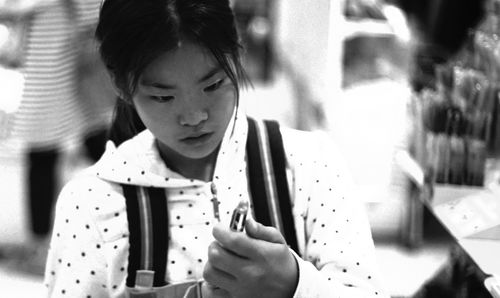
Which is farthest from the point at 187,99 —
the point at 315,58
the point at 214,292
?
the point at 315,58

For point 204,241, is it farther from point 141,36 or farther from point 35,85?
point 35,85

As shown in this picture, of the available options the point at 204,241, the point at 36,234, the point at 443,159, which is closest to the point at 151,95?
the point at 204,241

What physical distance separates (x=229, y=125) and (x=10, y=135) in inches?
74.3

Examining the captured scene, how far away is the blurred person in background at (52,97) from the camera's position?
8.90 ft

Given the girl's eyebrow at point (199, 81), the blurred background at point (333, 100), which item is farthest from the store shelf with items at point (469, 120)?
the girl's eyebrow at point (199, 81)

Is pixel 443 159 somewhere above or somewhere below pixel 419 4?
below

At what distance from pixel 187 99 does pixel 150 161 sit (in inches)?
6.2

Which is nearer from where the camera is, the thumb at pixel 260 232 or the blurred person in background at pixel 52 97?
the thumb at pixel 260 232

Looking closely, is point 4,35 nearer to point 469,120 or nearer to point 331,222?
point 469,120

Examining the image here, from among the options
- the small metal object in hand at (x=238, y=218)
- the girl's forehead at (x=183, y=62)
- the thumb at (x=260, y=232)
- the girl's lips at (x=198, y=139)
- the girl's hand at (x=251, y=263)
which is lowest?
the girl's hand at (x=251, y=263)

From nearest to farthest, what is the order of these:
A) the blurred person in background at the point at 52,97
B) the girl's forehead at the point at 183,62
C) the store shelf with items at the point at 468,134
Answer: the girl's forehead at the point at 183,62 < the store shelf with items at the point at 468,134 < the blurred person in background at the point at 52,97

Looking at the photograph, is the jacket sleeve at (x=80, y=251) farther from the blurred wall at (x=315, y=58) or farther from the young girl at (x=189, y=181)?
the blurred wall at (x=315, y=58)

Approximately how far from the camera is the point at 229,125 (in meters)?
1.21

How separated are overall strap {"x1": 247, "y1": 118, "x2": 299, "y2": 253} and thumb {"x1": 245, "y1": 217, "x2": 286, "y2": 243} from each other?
169 millimetres
